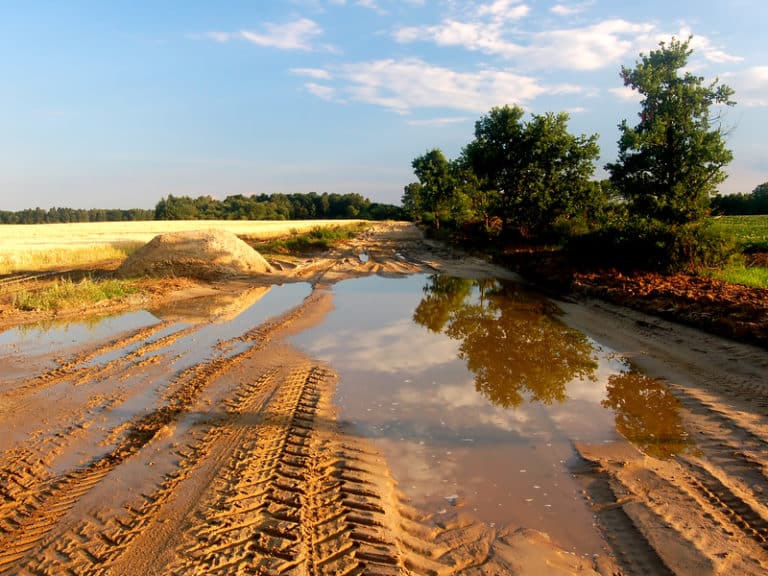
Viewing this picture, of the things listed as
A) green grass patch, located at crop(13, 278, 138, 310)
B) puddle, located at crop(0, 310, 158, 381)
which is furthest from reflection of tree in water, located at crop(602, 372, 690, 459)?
green grass patch, located at crop(13, 278, 138, 310)

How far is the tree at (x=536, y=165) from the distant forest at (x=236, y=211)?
73.7 m

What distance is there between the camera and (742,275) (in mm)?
10797

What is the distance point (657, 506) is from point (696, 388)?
3239 mm

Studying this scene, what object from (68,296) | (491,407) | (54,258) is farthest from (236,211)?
(491,407)

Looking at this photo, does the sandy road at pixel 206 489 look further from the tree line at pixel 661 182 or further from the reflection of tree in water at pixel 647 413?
the tree line at pixel 661 182

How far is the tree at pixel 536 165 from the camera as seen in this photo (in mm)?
19922

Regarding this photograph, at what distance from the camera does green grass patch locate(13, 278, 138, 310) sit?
35.2 feet

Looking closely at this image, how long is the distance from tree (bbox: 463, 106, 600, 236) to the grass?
62.9ft

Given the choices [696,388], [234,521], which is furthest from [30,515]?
[696,388]

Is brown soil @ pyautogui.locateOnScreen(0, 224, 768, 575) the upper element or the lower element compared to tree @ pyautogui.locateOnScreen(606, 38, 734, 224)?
lower

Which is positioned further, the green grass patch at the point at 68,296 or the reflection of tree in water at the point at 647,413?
the green grass patch at the point at 68,296

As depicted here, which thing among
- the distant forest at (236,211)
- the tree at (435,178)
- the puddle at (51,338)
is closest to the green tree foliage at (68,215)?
the distant forest at (236,211)

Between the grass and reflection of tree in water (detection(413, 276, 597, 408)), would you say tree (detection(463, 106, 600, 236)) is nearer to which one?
reflection of tree in water (detection(413, 276, 597, 408))

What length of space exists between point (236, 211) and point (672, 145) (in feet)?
313
